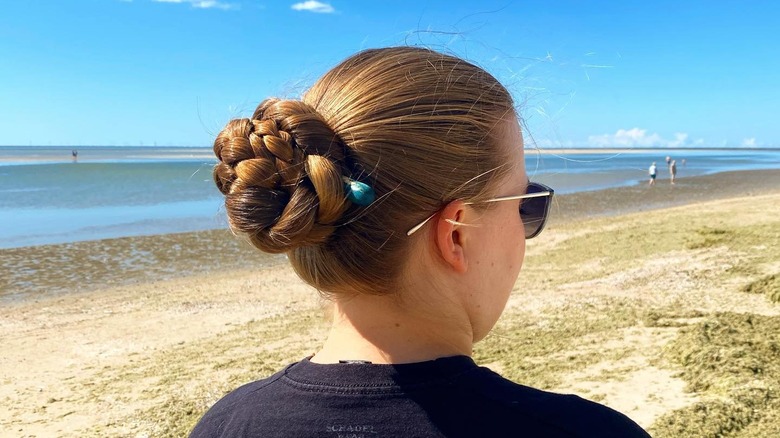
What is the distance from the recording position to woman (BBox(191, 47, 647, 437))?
44.1 inches

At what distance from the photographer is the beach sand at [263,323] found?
473cm

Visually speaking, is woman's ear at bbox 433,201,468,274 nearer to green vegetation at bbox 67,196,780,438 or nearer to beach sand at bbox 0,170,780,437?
beach sand at bbox 0,170,780,437

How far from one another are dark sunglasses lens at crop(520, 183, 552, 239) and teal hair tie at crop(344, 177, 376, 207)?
0.46 metres

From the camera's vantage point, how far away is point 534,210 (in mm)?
1567

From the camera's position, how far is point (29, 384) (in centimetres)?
596

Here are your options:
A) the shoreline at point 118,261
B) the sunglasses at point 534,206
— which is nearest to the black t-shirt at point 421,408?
the sunglasses at point 534,206

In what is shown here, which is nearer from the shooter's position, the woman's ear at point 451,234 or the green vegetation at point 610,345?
the woman's ear at point 451,234

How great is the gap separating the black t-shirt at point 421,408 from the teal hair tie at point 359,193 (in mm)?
316

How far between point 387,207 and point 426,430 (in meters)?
0.42

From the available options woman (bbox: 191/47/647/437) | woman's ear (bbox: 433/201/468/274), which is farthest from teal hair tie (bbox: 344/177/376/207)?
woman's ear (bbox: 433/201/468/274)

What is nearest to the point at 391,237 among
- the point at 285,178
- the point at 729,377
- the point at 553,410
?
the point at 285,178

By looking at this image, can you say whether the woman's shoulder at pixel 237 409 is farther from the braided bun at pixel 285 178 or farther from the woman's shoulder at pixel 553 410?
the woman's shoulder at pixel 553 410

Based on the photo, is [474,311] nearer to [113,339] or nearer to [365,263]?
[365,263]

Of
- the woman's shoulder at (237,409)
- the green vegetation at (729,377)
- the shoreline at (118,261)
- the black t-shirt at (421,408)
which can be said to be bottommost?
the shoreline at (118,261)
